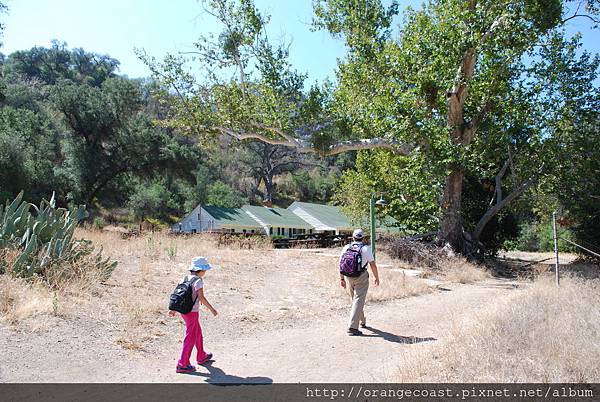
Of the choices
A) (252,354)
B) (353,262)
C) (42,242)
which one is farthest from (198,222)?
(252,354)

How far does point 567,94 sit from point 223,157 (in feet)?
215

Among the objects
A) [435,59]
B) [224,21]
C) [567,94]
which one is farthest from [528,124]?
[224,21]

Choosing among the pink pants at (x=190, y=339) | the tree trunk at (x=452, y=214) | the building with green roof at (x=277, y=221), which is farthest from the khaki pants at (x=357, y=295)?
the building with green roof at (x=277, y=221)

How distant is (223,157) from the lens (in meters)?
80.6

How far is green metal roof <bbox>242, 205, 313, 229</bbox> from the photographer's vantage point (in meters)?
50.8

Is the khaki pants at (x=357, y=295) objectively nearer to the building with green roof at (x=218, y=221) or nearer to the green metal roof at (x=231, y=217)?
the building with green roof at (x=218, y=221)

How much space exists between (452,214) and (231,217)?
30652 millimetres

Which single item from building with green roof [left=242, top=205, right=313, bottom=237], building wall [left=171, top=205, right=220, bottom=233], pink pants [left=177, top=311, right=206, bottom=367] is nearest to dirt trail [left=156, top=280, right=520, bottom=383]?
pink pants [left=177, top=311, right=206, bottom=367]

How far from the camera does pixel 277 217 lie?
5231 centimetres

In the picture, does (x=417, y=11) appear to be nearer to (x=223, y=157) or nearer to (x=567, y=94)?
(x=567, y=94)

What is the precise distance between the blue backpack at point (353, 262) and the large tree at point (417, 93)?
10873 mm

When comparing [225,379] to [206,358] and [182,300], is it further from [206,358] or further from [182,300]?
[182,300]

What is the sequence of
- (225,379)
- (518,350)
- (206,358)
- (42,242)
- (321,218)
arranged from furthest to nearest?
(321,218) → (42,242) → (206,358) → (518,350) → (225,379)

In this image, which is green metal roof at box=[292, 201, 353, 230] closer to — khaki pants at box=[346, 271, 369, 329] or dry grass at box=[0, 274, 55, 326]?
khaki pants at box=[346, 271, 369, 329]
